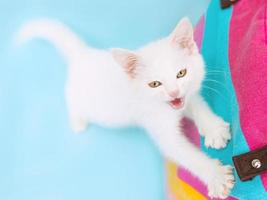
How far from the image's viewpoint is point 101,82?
145cm

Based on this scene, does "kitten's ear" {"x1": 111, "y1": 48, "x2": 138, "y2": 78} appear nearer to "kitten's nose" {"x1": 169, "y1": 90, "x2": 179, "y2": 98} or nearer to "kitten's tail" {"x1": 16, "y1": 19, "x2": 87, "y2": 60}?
"kitten's nose" {"x1": 169, "y1": 90, "x2": 179, "y2": 98}

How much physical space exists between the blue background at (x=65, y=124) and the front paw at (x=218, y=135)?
49 centimetres

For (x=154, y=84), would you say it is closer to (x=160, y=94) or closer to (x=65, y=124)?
(x=160, y=94)

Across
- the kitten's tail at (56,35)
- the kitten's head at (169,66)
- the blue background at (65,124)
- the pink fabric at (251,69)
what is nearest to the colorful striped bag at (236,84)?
the pink fabric at (251,69)

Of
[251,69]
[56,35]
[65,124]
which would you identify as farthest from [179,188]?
[56,35]

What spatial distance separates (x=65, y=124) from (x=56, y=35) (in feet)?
1.34

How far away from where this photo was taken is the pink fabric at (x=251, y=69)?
1.07 meters

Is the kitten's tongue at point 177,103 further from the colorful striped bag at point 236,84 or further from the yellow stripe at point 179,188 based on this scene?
the yellow stripe at point 179,188

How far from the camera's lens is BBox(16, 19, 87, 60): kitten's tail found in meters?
1.65

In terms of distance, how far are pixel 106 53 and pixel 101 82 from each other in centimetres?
11

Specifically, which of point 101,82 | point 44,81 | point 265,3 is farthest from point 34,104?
point 265,3

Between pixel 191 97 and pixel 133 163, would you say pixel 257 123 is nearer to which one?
pixel 191 97

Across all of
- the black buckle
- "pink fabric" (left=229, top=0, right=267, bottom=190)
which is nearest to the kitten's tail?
"pink fabric" (left=229, top=0, right=267, bottom=190)

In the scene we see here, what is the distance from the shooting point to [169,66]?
1176 millimetres
